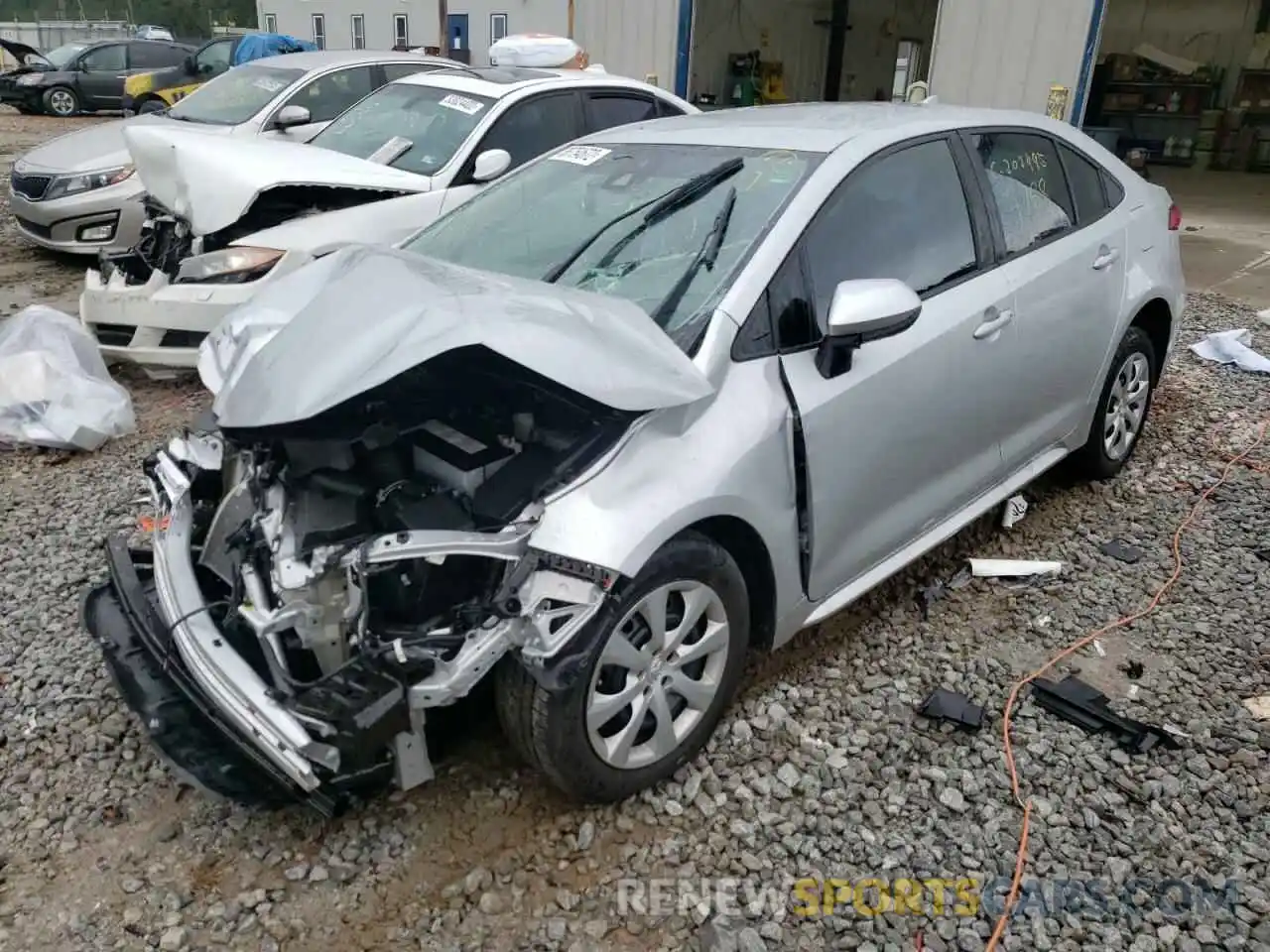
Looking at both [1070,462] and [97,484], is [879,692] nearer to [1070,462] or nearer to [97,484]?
[1070,462]

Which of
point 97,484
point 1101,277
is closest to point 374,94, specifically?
point 97,484

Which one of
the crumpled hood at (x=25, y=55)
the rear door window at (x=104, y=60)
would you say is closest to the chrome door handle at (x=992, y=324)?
the rear door window at (x=104, y=60)

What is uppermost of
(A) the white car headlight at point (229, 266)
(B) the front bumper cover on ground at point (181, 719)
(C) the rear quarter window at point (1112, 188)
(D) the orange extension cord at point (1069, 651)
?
(C) the rear quarter window at point (1112, 188)

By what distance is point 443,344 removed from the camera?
220 cm

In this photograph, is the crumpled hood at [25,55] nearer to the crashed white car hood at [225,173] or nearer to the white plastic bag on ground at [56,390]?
the crashed white car hood at [225,173]

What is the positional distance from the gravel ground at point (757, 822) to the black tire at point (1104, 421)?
0.86 metres

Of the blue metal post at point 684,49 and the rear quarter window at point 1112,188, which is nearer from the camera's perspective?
the rear quarter window at point 1112,188

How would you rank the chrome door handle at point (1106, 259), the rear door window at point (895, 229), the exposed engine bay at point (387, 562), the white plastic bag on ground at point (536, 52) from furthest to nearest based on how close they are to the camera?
1. the white plastic bag on ground at point (536, 52)
2. the chrome door handle at point (1106, 259)
3. the rear door window at point (895, 229)
4. the exposed engine bay at point (387, 562)

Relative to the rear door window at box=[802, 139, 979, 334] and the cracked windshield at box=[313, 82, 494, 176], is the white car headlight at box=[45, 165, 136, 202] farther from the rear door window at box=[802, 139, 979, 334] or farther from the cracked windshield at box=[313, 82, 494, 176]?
the rear door window at box=[802, 139, 979, 334]

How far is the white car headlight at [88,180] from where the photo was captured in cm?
739

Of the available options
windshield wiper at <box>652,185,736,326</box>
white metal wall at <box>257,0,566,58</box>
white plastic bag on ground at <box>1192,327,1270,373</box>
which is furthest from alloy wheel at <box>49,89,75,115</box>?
windshield wiper at <box>652,185,736,326</box>

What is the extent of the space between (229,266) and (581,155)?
2.56 metres

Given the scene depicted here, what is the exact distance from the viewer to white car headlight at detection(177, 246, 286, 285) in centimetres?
516

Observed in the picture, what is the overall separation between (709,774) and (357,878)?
938 millimetres
